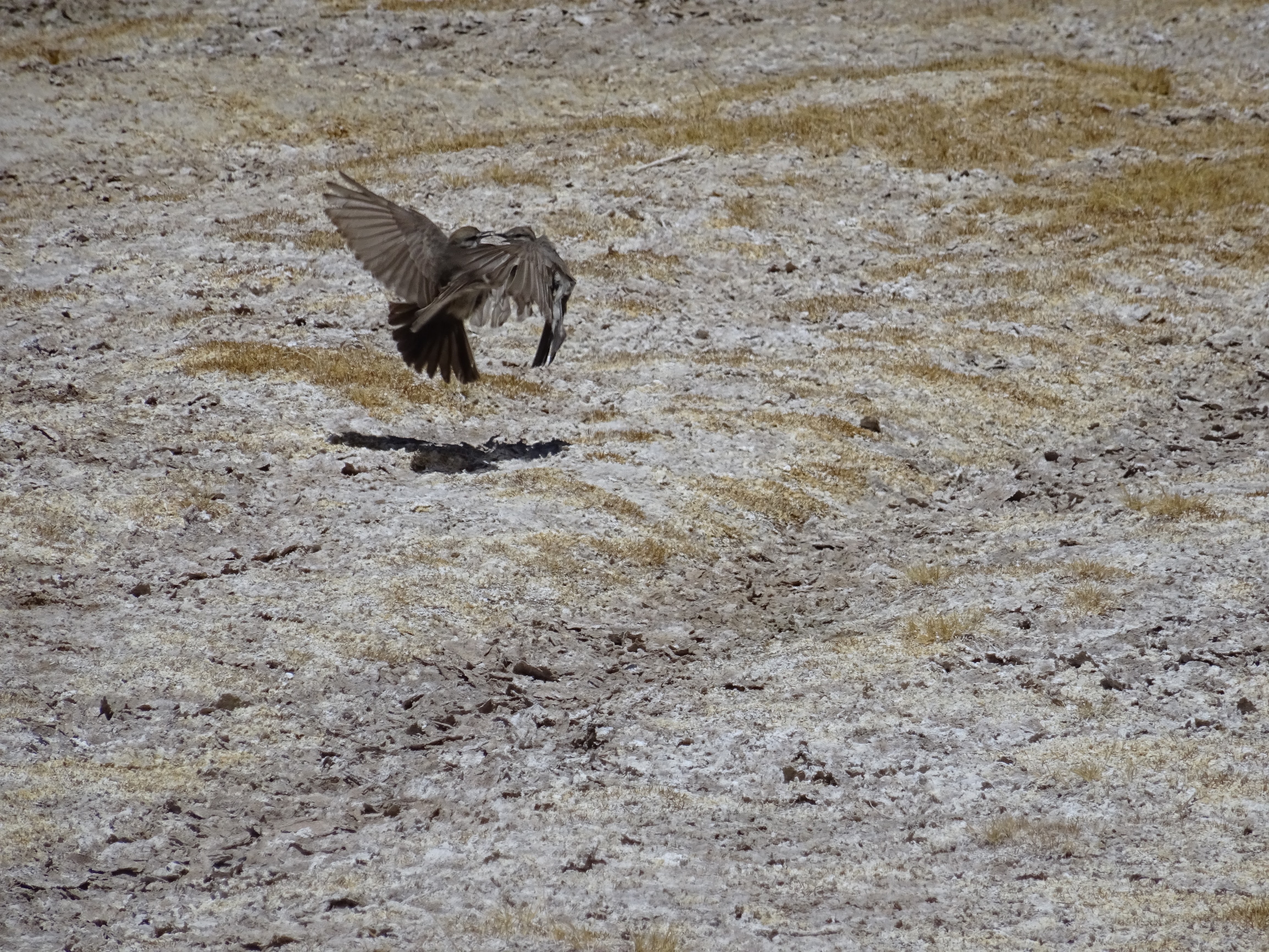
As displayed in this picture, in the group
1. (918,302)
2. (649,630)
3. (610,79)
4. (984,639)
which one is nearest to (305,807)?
(649,630)

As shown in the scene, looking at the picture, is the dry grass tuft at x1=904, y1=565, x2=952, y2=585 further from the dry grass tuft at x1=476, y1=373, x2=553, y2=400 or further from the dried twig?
the dried twig

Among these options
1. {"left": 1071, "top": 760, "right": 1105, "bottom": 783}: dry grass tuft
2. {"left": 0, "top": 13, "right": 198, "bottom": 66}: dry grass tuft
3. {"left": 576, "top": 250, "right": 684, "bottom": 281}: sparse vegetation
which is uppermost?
{"left": 0, "top": 13, "right": 198, "bottom": 66}: dry grass tuft

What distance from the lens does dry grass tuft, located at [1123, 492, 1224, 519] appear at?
1382cm

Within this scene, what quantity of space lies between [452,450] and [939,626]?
617 centimetres

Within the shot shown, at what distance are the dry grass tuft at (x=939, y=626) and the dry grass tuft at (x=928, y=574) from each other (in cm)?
93

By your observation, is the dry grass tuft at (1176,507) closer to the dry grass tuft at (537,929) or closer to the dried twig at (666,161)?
the dry grass tuft at (537,929)

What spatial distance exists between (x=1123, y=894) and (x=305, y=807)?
17.1ft

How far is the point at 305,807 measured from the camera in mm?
8875

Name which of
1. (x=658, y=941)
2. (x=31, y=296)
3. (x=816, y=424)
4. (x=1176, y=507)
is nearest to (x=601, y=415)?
(x=816, y=424)

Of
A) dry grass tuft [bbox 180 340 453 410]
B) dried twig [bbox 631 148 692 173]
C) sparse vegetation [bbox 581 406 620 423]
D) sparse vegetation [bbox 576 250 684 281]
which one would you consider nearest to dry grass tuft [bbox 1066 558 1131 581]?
sparse vegetation [bbox 581 406 620 423]

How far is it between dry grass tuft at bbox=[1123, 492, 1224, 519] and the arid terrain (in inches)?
2.2

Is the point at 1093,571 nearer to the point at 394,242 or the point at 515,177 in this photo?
the point at 394,242

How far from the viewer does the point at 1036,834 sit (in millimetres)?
8562

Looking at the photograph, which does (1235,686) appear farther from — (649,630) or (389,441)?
(389,441)
